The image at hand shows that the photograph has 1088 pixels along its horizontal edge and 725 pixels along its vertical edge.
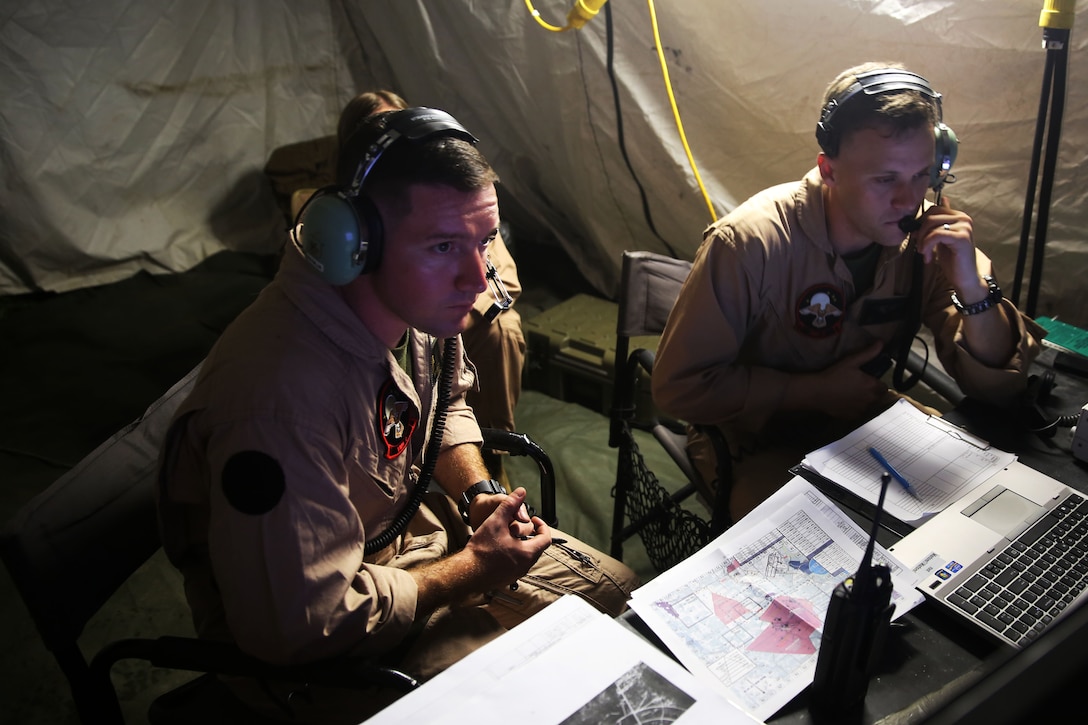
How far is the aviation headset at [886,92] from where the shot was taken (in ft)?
4.73

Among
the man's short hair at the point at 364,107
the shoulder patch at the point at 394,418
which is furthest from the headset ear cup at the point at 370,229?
the man's short hair at the point at 364,107

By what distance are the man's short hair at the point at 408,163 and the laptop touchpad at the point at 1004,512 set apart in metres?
0.95

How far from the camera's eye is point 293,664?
3.43 ft

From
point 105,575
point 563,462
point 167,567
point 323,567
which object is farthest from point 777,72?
point 167,567

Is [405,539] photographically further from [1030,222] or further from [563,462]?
[1030,222]

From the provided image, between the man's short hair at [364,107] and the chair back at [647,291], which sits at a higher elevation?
the man's short hair at [364,107]

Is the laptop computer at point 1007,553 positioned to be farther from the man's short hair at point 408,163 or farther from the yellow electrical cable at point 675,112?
the yellow electrical cable at point 675,112

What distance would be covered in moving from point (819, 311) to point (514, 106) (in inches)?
70.8

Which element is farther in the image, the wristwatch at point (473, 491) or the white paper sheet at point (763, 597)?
the wristwatch at point (473, 491)

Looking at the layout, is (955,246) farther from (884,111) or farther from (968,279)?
(884,111)

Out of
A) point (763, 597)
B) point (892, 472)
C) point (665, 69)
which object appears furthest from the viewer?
point (665, 69)

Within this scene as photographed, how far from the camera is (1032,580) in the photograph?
43.0 inches

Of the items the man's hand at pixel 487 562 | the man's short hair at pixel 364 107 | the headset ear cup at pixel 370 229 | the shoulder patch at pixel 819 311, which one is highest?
the headset ear cup at pixel 370 229

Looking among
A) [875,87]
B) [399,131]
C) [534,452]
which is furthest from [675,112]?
[399,131]
